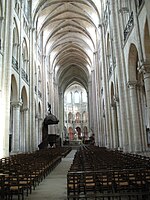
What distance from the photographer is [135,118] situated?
14.5m

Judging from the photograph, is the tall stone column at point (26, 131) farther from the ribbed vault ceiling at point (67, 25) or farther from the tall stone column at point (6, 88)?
the ribbed vault ceiling at point (67, 25)

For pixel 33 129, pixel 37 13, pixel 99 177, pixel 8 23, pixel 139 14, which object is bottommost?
pixel 99 177

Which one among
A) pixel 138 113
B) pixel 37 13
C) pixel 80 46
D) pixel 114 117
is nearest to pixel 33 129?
pixel 114 117

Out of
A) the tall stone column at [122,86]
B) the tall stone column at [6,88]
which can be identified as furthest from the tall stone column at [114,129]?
the tall stone column at [6,88]

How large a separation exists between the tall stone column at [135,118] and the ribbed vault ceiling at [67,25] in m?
16.5

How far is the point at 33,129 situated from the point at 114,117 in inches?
359

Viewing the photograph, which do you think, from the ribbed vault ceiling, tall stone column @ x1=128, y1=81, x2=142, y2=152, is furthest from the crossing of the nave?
the ribbed vault ceiling

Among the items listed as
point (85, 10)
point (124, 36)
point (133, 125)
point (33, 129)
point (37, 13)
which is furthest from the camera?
point (85, 10)

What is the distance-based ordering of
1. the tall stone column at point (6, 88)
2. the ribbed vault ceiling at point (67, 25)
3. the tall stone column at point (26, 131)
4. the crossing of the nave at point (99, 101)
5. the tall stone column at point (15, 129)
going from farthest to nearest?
the ribbed vault ceiling at point (67, 25) → the tall stone column at point (26, 131) → the tall stone column at point (15, 129) → the tall stone column at point (6, 88) → the crossing of the nave at point (99, 101)

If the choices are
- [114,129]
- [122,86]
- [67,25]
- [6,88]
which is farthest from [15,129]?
[67,25]

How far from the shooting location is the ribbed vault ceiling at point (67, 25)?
96.6 ft

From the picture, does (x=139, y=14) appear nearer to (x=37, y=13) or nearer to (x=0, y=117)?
(x=0, y=117)

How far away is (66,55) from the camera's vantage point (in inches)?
1938

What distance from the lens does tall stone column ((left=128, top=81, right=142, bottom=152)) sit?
46.6 ft
